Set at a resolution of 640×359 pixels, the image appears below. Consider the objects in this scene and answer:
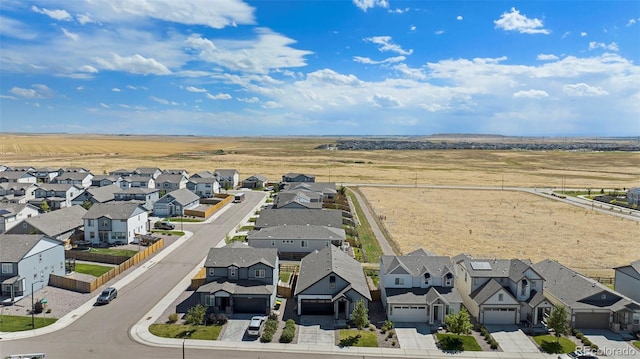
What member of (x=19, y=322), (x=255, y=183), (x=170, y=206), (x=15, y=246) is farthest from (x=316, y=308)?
(x=255, y=183)

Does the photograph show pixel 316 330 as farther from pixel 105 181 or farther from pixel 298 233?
pixel 105 181

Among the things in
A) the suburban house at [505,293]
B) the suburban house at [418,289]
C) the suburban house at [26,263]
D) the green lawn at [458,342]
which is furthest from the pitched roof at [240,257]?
the suburban house at [505,293]

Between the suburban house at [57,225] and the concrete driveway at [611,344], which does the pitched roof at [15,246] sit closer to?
the suburban house at [57,225]

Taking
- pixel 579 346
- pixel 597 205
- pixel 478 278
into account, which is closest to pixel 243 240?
pixel 478 278

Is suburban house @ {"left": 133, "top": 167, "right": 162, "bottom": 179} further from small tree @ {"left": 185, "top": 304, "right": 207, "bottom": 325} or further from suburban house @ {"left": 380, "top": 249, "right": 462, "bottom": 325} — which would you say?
suburban house @ {"left": 380, "top": 249, "right": 462, "bottom": 325}

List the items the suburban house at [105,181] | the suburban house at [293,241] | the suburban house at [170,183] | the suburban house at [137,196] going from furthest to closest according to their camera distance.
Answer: the suburban house at [170,183], the suburban house at [105,181], the suburban house at [137,196], the suburban house at [293,241]

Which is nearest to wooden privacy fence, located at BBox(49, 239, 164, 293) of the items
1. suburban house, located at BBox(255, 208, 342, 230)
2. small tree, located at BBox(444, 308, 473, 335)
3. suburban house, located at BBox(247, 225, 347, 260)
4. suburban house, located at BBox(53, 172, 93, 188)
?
suburban house, located at BBox(247, 225, 347, 260)
